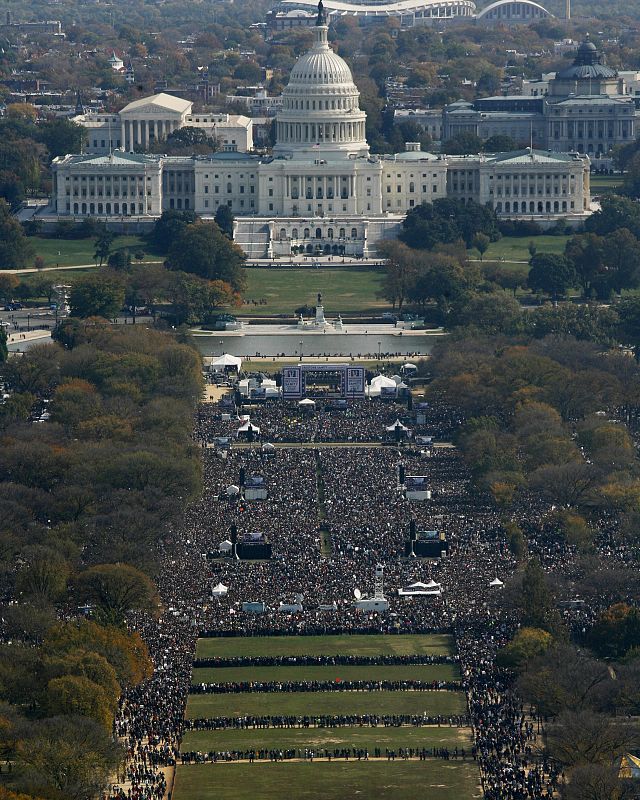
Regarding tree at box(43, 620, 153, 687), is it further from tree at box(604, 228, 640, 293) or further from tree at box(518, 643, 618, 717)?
tree at box(604, 228, 640, 293)

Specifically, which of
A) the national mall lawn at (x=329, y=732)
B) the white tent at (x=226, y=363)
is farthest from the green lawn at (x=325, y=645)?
the white tent at (x=226, y=363)

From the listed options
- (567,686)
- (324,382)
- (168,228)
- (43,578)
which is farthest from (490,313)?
(567,686)

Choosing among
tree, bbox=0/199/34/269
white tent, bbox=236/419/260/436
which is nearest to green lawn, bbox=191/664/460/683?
white tent, bbox=236/419/260/436

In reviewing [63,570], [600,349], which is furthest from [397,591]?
[600,349]

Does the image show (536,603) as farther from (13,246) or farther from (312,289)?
(13,246)

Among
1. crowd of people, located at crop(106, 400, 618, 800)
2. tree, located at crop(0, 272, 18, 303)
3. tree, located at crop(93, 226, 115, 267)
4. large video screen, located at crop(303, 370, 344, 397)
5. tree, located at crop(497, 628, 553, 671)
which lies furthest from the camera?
tree, located at crop(93, 226, 115, 267)

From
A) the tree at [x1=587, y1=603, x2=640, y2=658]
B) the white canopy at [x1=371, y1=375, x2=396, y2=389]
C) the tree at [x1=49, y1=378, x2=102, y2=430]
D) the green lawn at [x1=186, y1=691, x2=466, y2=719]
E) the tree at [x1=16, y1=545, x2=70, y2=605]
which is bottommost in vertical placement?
the white canopy at [x1=371, y1=375, x2=396, y2=389]
